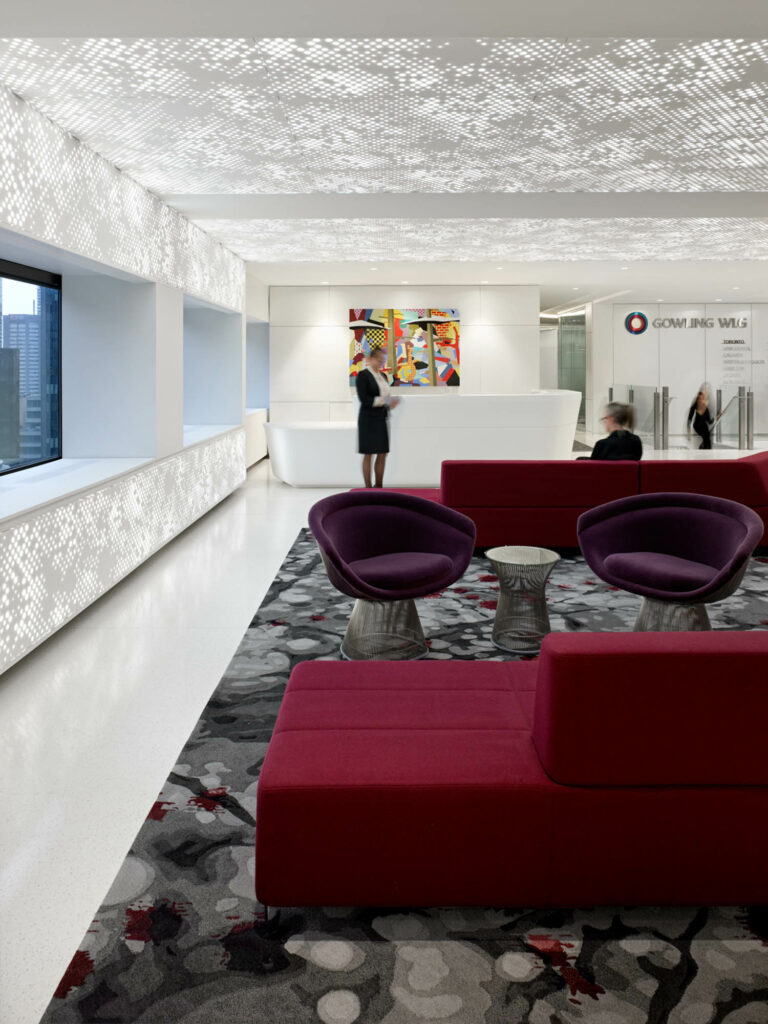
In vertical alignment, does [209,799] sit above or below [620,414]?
below

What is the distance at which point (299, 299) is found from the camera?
1520cm

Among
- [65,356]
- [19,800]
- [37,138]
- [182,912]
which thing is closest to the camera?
[182,912]

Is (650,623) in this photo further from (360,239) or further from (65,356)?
(360,239)

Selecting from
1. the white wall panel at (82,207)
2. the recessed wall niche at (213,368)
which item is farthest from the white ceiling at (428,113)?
the recessed wall niche at (213,368)

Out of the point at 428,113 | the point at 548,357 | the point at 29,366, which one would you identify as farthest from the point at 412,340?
the point at 428,113

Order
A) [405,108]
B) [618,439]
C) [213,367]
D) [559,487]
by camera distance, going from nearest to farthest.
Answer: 1. [405,108]
2. [559,487]
3. [618,439]
4. [213,367]

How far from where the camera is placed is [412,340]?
15289 mm

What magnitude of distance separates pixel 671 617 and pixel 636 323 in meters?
14.7

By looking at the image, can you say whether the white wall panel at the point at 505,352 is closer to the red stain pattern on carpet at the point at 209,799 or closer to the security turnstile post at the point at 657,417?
the security turnstile post at the point at 657,417

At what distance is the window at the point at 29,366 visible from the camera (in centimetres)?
605

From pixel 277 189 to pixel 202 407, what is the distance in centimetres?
439

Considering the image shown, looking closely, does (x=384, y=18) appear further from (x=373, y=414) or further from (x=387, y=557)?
(x=373, y=414)

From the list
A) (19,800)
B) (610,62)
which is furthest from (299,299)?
(19,800)

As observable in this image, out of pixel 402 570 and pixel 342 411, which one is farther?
pixel 342 411
